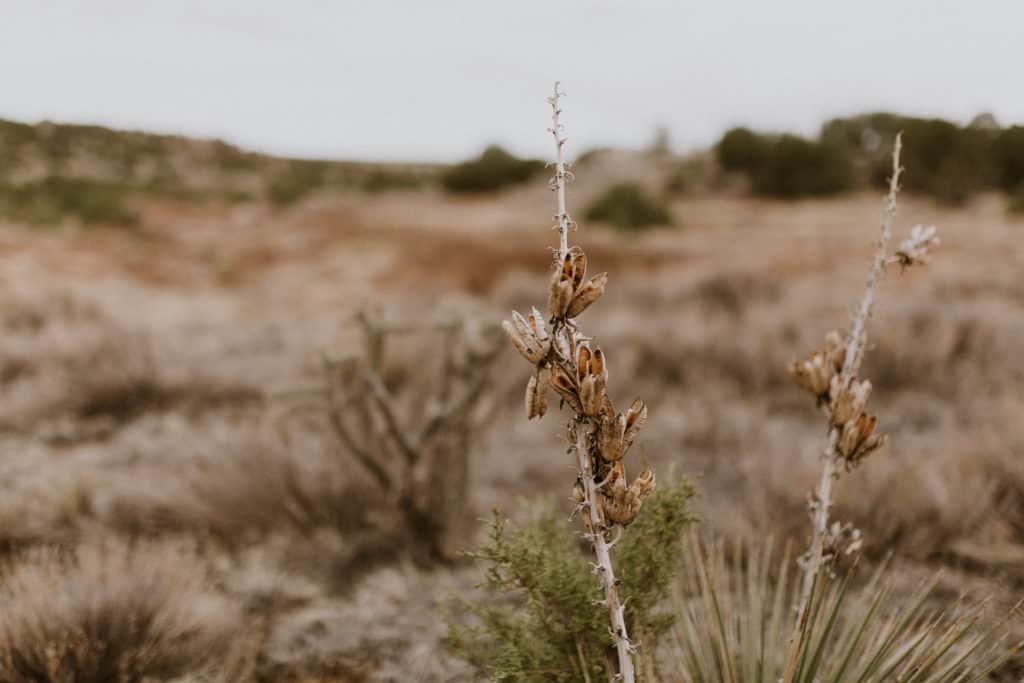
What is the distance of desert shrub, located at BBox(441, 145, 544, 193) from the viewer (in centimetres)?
3181

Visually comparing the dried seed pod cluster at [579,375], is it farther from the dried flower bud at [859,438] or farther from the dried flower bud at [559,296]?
the dried flower bud at [859,438]

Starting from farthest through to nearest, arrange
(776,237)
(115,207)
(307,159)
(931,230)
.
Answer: (307,159)
(115,207)
(776,237)
(931,230)

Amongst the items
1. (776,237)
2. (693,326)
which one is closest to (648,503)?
(693,326)

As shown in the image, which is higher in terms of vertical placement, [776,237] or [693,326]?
[776,237]

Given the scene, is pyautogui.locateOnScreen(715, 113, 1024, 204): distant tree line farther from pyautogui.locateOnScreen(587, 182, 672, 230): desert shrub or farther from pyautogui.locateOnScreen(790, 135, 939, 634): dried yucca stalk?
pyautogui.locateOnScreen(790, 135, 939, 634): dried yucca stalk

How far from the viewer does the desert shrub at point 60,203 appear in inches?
573

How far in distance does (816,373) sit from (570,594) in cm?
73

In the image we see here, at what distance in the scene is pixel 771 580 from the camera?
2348mm

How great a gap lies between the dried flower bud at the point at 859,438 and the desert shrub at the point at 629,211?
55.3 feet

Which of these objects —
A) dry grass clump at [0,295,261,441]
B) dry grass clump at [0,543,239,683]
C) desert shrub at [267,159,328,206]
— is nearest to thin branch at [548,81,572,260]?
dry grass clump at [0,543,239,683]

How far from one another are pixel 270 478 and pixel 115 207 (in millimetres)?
16532

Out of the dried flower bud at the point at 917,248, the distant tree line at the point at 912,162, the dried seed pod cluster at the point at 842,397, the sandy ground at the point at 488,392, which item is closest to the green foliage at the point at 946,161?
the distant tree line at the point at 912,162

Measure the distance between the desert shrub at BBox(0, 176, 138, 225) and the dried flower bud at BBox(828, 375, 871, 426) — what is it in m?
16.9

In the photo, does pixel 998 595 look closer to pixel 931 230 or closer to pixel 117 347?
pixel 931 230
